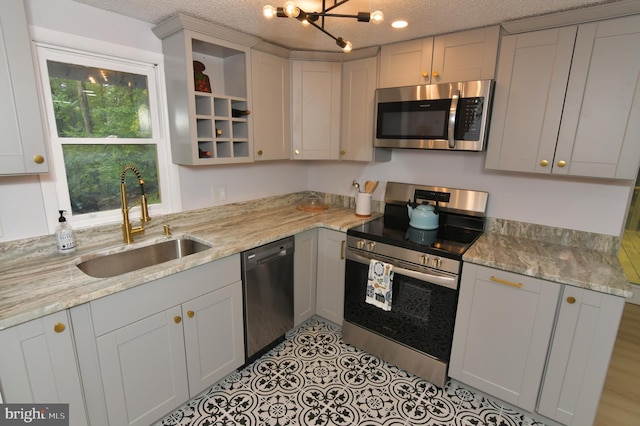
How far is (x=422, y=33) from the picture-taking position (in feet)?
6.99

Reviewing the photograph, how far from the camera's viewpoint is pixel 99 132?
6.32ft

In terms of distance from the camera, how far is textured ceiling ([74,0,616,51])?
1.69 metres

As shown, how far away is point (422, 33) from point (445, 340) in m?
2.02

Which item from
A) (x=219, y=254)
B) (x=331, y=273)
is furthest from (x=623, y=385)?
(x=219, y=254)

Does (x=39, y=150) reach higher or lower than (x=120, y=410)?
higher

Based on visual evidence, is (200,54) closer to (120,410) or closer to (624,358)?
(120,410)

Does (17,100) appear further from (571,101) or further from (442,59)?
(571,101)

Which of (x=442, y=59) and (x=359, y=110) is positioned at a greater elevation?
(x=442, y=59)

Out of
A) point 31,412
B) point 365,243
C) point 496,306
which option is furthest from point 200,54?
point 496,306

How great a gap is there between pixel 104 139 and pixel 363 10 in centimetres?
172

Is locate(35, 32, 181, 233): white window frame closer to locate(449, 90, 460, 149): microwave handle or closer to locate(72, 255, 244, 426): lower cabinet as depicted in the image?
locate(72, 255, 244, 426): lower cabinet

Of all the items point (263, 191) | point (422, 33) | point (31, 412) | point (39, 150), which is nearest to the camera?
point (31, 412)

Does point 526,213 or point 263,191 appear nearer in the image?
point 526,213

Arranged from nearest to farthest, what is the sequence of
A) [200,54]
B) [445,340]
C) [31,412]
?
[31,412]
[445,340]
[200,54]
